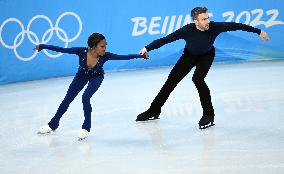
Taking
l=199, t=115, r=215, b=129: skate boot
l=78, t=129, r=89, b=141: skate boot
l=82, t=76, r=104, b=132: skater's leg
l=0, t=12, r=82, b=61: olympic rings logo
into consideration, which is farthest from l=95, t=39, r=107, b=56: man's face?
l=0, t=12, r=82, b=61: olympic rings logo

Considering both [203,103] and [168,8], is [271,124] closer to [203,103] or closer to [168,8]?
[203,103]

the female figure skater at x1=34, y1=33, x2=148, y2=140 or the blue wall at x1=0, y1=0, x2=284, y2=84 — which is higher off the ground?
the female figure skater at x1=34, y1=33, x2=148, y2=140

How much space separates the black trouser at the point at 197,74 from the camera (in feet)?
20.4

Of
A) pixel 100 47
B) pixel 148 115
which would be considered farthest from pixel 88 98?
pixel 148 115

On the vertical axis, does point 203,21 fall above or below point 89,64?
above

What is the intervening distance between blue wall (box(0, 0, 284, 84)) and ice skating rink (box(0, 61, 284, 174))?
1410 millimetres

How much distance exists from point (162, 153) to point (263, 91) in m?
3.48

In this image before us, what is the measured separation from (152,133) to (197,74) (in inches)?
34.0

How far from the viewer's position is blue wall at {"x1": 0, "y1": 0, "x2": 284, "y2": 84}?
11.0 m

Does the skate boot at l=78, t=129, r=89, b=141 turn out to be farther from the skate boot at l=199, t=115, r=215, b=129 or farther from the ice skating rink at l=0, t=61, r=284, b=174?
the skate boot at l=199, t=115, r=215, b=129

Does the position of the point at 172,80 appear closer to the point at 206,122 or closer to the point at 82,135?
the point at 206,122

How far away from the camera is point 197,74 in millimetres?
6215

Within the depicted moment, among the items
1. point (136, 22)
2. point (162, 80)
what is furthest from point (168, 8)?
point (162, 80)

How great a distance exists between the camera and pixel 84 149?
554cm
